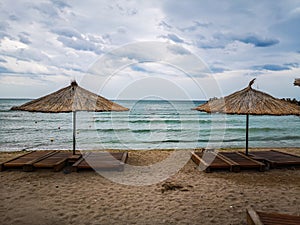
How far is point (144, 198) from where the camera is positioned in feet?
14.5

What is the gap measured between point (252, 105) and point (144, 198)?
12.7 ft

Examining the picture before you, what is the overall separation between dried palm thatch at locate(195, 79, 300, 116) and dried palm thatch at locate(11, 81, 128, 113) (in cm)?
304

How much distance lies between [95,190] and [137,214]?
1.35m

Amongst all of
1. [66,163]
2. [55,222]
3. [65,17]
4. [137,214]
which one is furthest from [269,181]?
[65,17]

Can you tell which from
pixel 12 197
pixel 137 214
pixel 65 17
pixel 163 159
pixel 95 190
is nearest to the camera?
pixel 137 214

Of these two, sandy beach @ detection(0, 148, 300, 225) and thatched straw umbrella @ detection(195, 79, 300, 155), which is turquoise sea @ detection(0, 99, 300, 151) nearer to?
thatched straw umbrella @ detection(195, 79, 300, 155)

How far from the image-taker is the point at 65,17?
1000 centimetres

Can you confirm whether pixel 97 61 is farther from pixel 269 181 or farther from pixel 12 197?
pixel 269 181

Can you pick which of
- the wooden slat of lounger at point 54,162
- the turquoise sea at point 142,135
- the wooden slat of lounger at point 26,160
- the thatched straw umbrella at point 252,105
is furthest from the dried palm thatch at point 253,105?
the turquoise sea at point 142,135

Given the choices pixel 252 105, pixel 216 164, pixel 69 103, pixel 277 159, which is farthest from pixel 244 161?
pixel 69 103

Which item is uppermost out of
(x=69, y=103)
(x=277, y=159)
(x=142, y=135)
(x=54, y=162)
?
(x=69, y=103)

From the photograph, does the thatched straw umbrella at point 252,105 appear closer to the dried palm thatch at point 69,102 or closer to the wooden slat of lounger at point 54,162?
the dried palm thatch at point 69,102

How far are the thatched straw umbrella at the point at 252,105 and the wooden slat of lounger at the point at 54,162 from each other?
4.15m

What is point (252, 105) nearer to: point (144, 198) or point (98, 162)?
point (144, 198)
